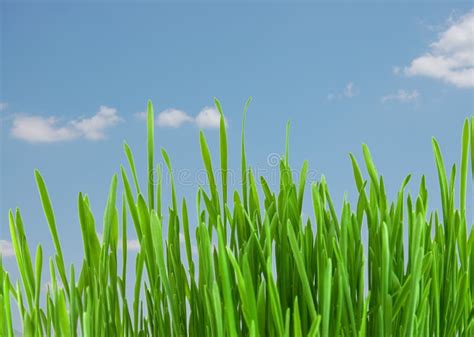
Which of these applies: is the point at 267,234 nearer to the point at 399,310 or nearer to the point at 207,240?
the point at 207,240

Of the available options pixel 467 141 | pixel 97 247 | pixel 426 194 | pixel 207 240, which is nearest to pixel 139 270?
pixel 97 247

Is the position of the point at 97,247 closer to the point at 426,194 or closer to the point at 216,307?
the point at 216,307

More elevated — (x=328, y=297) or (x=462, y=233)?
(x=462, y=233)

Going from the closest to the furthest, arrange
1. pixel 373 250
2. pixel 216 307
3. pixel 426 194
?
pixel 216 307 < pixel 373 250 < pixel 426 194

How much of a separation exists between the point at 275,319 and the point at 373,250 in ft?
1.12

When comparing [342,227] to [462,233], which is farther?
[462,233]

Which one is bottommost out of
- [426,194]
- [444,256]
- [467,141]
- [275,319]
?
[275,319]

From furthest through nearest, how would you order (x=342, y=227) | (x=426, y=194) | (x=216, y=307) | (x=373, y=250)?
(x=426, y=194) < (x=373, y=250) < (x=342, y=227) < (x=216, y=307)

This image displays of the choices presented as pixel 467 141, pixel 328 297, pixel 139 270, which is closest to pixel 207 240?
pixel 328 297

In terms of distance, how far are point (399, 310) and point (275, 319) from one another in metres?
0.32

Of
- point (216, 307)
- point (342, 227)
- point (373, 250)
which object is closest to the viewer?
point (216, 307)

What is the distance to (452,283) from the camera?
133cm

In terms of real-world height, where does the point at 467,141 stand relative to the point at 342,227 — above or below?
above

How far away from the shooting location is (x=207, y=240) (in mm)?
1100
